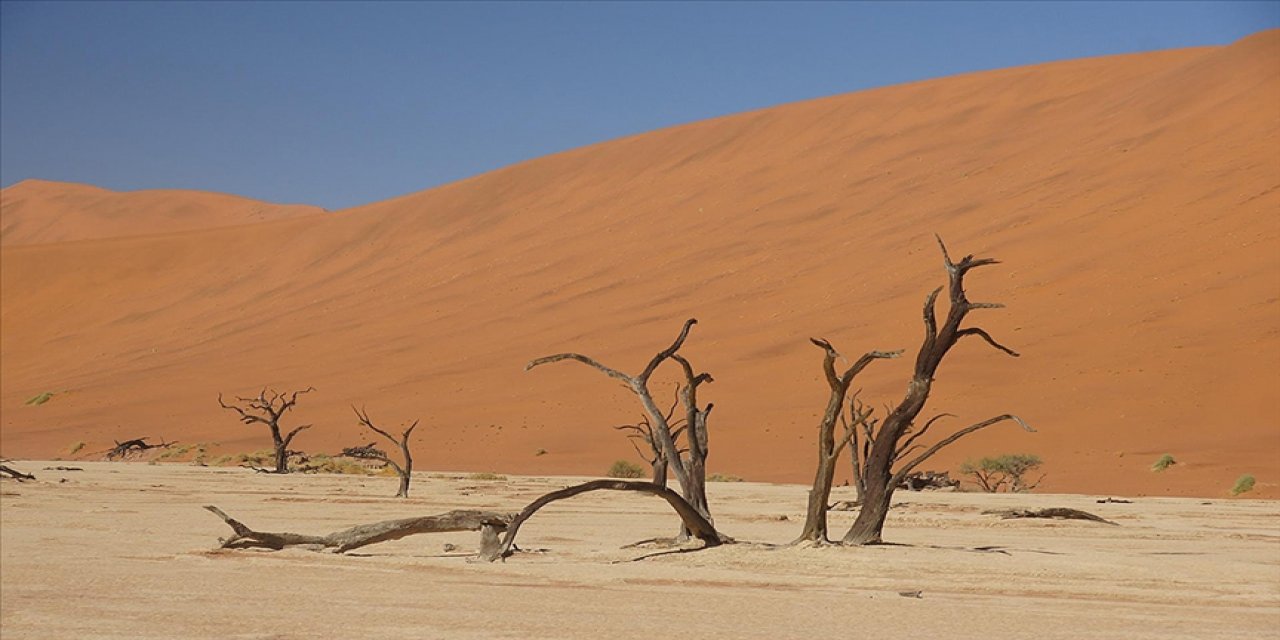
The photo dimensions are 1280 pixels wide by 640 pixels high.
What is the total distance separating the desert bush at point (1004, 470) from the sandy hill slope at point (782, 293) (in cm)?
60

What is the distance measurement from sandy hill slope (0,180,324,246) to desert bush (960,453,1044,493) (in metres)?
96.9

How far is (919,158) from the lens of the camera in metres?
58.3

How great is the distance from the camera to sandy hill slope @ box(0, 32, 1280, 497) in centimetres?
3228

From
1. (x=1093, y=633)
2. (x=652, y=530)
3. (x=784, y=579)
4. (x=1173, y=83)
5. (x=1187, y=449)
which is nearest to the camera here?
(x=1093, y=633)

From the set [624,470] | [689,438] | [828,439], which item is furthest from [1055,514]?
[624,470]

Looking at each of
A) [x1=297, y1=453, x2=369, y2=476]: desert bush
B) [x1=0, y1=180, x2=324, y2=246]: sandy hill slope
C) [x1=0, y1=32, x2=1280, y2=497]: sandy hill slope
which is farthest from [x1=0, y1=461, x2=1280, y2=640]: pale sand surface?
[x1=0, y1=180, x2=324, y2=246]: sandy hill slope

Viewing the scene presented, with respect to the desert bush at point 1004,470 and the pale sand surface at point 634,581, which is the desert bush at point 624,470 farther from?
the pale sand surface at point 634,581

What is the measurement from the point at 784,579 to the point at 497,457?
24230 millimetres

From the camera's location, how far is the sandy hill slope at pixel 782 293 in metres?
32.3

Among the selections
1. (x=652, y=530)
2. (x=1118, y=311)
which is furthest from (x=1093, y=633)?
(x=1118, y=311)

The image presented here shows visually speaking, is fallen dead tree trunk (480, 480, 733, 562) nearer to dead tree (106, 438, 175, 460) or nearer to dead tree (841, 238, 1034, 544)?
dead tree (841, 238, 1034, 544)

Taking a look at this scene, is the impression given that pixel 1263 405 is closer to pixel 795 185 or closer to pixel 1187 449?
pixel 1187 449

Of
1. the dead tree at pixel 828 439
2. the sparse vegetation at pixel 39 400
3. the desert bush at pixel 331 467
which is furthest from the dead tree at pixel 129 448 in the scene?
the dead tree at pixel 828 439

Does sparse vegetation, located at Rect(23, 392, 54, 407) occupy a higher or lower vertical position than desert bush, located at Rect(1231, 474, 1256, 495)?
higher
